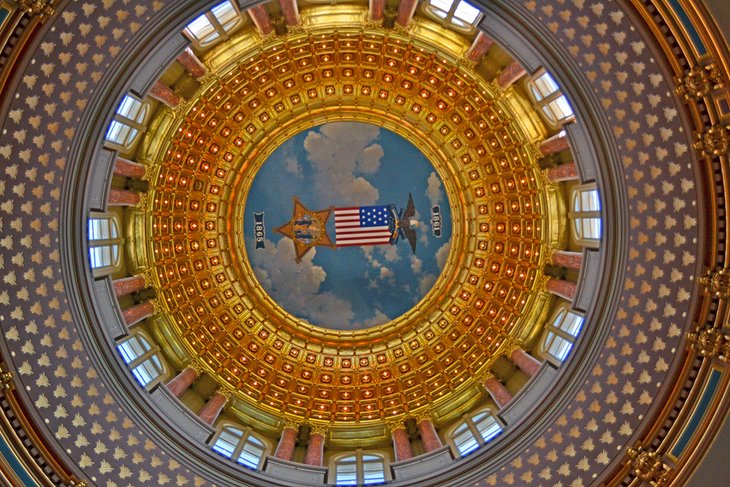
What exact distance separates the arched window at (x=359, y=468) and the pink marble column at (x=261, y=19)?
1702 cm

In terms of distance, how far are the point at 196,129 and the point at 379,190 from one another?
859 cm

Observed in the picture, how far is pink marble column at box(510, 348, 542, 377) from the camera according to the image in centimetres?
2139

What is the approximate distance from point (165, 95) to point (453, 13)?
11.2 m

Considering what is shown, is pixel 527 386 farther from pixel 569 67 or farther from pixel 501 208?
pixel 569 67

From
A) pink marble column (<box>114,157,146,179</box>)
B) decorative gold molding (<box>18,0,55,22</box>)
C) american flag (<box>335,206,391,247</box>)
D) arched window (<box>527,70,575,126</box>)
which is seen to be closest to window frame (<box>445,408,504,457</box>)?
american flag (<box>335,206,391,247</box>)

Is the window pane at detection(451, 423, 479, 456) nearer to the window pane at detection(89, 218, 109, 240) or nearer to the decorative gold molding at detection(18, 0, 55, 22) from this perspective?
the window pane at detection(89, 218, 109, 240)

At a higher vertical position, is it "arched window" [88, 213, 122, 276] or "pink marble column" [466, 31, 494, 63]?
"pink marble column" [466, 31, 494, 63]

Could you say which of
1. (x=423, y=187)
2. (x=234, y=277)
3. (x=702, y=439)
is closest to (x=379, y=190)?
(x=423, y=187)

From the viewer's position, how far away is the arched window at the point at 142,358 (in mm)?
20312

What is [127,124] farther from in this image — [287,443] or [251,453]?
[287,443]

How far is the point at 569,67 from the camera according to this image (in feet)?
55.3

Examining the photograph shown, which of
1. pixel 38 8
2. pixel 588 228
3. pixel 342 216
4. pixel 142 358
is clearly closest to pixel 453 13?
pixel 588 228

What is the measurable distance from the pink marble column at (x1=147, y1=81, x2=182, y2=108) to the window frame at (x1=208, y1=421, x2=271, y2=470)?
Result: 41.6ft

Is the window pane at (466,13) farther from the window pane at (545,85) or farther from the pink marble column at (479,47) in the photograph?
the window pane at (545,85)
